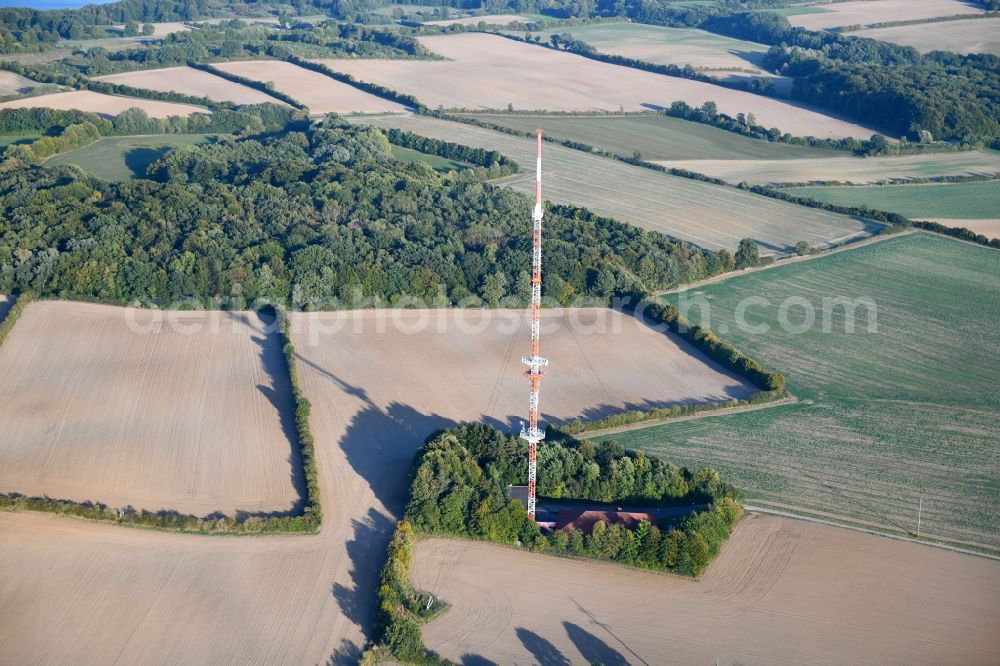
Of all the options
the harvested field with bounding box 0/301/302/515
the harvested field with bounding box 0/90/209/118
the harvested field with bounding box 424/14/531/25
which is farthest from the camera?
the harvested field with bounding box 424/14/531/25

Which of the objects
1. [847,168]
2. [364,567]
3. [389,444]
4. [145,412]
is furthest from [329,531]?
[847,168]

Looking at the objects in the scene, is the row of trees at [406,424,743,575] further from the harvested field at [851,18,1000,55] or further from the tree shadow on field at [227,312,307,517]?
the harvested field at [851,18,1000,55]

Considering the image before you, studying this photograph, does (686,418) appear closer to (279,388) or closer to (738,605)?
(738,605)

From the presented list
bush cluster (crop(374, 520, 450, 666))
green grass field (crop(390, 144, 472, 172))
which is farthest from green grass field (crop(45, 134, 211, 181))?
bush cluster (crop(374, 520, 450, 666))

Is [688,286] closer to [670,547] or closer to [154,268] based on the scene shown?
[670,547]

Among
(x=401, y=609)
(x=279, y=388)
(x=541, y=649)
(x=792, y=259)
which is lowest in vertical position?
(x=541, y=649)

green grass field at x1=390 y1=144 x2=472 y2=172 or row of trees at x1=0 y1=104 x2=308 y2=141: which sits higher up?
row of trees at x1=0 y1=104 x2=308 y2=141

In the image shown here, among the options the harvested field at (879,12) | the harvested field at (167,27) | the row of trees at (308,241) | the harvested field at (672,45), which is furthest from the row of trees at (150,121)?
the harvested field at (879,12)
